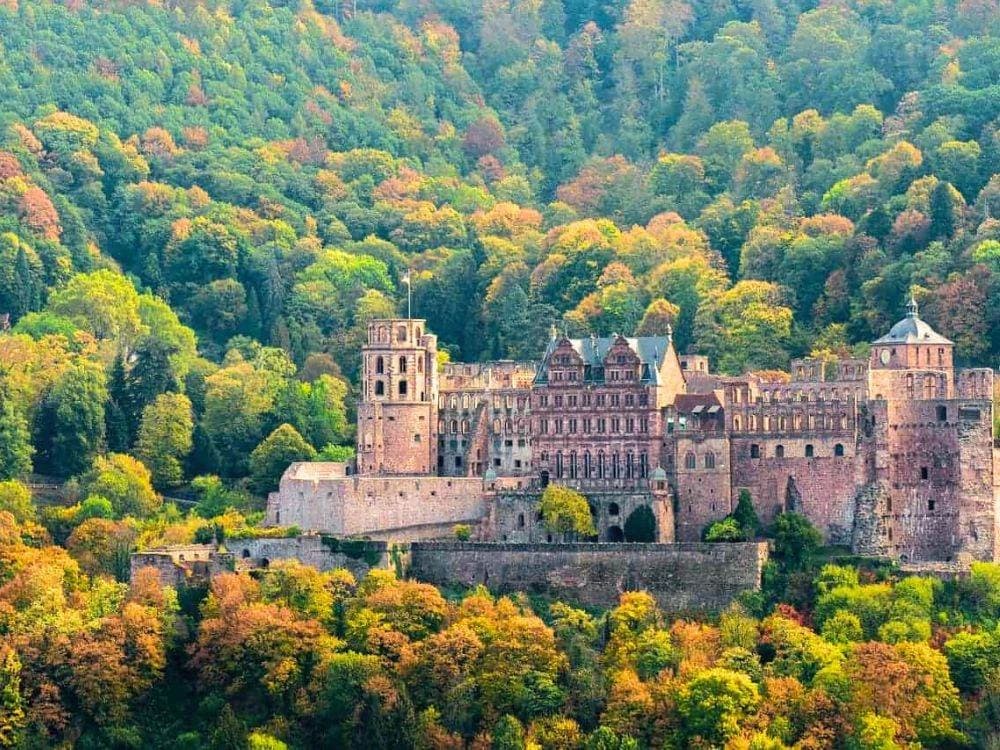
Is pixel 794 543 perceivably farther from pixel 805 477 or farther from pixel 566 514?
pixel 566 514

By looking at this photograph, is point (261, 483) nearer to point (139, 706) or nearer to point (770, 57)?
point (139, 706)

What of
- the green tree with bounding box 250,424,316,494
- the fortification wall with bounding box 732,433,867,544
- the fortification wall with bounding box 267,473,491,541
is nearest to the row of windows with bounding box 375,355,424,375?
the fortification wall with bounding box 267,473,491,541

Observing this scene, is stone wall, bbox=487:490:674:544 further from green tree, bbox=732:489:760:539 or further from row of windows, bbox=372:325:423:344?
row of windows, bbox=372:325:423:344

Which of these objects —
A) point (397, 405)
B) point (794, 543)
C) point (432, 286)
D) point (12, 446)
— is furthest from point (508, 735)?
point (432, 286)

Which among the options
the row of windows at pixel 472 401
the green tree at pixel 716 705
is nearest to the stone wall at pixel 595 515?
the row of windows at pixel 472 401

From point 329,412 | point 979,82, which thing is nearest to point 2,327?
point 329,412
